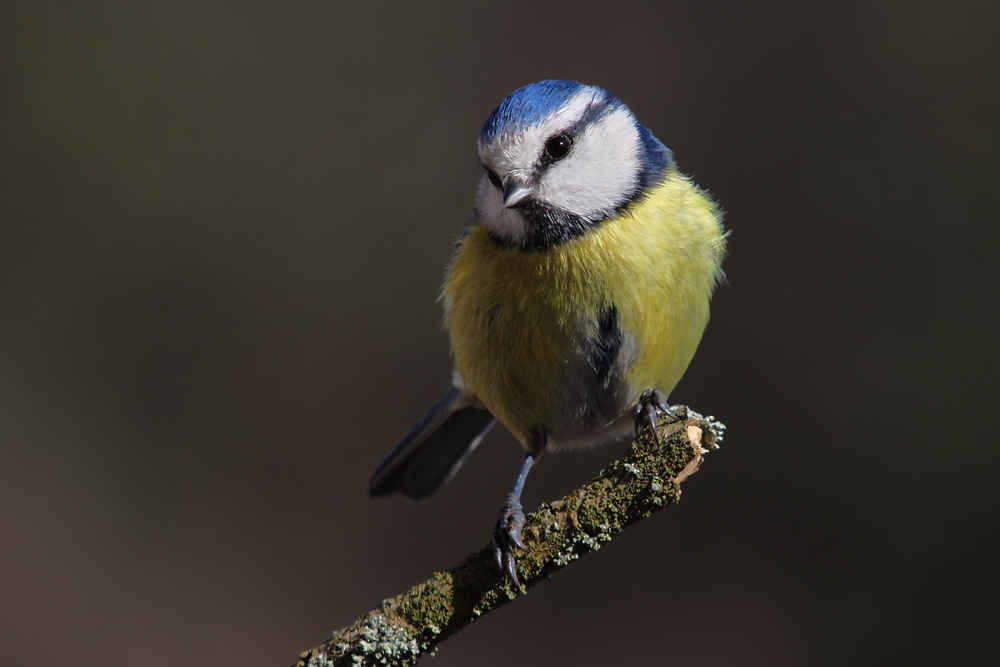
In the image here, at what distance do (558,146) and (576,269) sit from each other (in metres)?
0.18

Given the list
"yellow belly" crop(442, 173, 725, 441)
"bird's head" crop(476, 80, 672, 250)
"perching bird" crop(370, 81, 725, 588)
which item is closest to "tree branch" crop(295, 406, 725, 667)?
"perching bird" crop(370, 81, 725, 588)

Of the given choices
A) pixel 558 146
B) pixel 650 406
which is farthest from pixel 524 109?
pixel 650 406

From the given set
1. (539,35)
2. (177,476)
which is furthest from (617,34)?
(177,476)

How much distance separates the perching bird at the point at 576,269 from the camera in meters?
1.14

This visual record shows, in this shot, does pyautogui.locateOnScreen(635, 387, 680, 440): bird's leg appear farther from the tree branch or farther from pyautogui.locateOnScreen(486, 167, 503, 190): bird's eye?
pyautogui.locateOnScreen(486, 167, 503, 190): bird's eye

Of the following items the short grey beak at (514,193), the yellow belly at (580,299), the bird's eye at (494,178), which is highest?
the bird's eye at (494,178)

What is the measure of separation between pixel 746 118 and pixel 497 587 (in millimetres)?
1862

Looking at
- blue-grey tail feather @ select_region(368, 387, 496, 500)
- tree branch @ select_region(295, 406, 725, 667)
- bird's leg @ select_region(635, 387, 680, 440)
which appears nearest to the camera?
tree branch @ select_region(295, 406, 725, 667)

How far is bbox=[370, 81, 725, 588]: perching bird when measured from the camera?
114 centimetres

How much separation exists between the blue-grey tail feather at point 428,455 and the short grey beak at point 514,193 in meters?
0.57

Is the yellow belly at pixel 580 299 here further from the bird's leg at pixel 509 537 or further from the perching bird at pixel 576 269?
the bird's leg at pixel 509 537

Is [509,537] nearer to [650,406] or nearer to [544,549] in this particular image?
[544,549]

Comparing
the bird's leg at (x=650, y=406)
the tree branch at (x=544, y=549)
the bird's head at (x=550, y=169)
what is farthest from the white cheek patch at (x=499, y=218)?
the tree branch at (x=544, y=549)

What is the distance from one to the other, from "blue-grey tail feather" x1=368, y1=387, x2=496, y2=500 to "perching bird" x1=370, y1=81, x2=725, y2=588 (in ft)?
0.97
